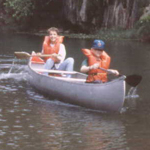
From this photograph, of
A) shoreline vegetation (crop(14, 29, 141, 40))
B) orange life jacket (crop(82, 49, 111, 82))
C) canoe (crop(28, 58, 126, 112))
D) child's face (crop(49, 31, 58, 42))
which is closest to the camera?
canoe (crop(28, 58, 126, 112))

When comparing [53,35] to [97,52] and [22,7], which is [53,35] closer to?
[97,52]

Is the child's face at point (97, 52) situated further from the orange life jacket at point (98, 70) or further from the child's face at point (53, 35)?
the child's face at point (53, 35)

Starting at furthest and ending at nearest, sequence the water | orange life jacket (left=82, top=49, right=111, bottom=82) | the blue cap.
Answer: orange life jacket (left=82, top=49, right=111, bottom=82), the blue cap, the water

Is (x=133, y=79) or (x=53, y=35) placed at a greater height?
(x=53, y=35)

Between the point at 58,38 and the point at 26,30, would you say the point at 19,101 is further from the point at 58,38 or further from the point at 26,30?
the point at 26,30

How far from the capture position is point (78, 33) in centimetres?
3431

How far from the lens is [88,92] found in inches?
403

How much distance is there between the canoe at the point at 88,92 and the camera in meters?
9.75

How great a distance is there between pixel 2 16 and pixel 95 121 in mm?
34241

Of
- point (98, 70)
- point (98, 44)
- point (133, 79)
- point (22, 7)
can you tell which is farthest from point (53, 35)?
point (22, 7)

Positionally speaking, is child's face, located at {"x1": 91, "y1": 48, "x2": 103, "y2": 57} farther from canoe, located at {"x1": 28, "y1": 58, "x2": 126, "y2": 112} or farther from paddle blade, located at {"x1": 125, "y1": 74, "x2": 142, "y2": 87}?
paddle blade, located at {"x1": 125, "y1": 74, "x2": 142, "y2": 87}

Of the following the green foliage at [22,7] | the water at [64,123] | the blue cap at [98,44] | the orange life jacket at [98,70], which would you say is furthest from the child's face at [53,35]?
the green foliage at [22,7]

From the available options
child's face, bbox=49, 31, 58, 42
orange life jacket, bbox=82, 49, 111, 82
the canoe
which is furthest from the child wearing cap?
child's face, bbox=49, 31, 58, 42

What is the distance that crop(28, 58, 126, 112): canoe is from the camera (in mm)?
9750
